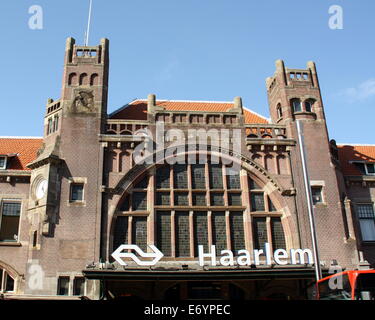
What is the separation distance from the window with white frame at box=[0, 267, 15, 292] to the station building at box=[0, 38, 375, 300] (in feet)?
0.21

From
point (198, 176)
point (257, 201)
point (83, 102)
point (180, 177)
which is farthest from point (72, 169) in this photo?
point (257, 201)

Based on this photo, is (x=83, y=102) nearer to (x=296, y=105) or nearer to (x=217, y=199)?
(x=217, y=199)

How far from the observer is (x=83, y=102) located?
25.1 m

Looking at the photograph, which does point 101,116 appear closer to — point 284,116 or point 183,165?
point 183,165

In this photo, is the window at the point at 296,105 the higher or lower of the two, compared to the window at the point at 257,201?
higher

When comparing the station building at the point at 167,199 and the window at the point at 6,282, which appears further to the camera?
the window at the point at 6,282

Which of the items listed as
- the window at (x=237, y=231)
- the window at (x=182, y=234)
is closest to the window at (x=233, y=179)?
the window at (x=237, y=231)

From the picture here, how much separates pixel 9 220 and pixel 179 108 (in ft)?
45.7

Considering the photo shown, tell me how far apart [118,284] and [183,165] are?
320 inches

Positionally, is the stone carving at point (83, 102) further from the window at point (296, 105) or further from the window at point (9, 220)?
the window at point (296, 105)

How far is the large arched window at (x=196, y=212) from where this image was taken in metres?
22.8

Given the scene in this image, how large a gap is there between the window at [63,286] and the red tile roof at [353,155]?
20031 millimetres

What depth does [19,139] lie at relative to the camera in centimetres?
2950
